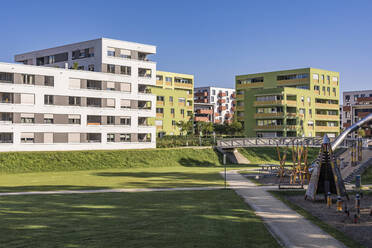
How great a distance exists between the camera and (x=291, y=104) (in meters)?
95.3

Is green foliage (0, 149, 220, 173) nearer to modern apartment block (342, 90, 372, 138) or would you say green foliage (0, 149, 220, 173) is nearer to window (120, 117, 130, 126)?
window (120, 117, 130, 126)

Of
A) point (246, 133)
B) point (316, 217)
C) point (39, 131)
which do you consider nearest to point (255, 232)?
point (316, 217)

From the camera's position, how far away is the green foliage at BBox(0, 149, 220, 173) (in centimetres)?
5547

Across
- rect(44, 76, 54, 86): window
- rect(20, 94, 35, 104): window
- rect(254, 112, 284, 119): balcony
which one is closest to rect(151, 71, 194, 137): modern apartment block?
rect(254, 112, 284, 119): balcony

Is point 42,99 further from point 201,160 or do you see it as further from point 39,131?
point 201,160

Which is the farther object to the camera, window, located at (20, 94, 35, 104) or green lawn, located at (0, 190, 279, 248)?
window, located at (20, 94, 35, 104)

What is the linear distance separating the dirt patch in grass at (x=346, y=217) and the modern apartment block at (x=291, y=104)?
64.3 metres

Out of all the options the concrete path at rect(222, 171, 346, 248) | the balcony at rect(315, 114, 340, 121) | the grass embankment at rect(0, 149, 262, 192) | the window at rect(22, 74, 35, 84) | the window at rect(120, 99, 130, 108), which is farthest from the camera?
the balcony at rect(315, 114, 340, 121)

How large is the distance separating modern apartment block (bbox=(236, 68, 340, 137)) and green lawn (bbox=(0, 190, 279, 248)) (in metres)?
66.7

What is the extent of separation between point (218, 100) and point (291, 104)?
58577mm

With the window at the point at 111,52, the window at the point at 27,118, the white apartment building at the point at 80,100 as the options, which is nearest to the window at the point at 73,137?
the white apartment building at the point at 80,100

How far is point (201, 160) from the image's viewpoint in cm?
6831

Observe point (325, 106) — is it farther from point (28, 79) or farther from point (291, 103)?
point (28, 79)

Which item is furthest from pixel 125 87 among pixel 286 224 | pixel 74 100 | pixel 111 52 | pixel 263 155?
pixel 286 224
